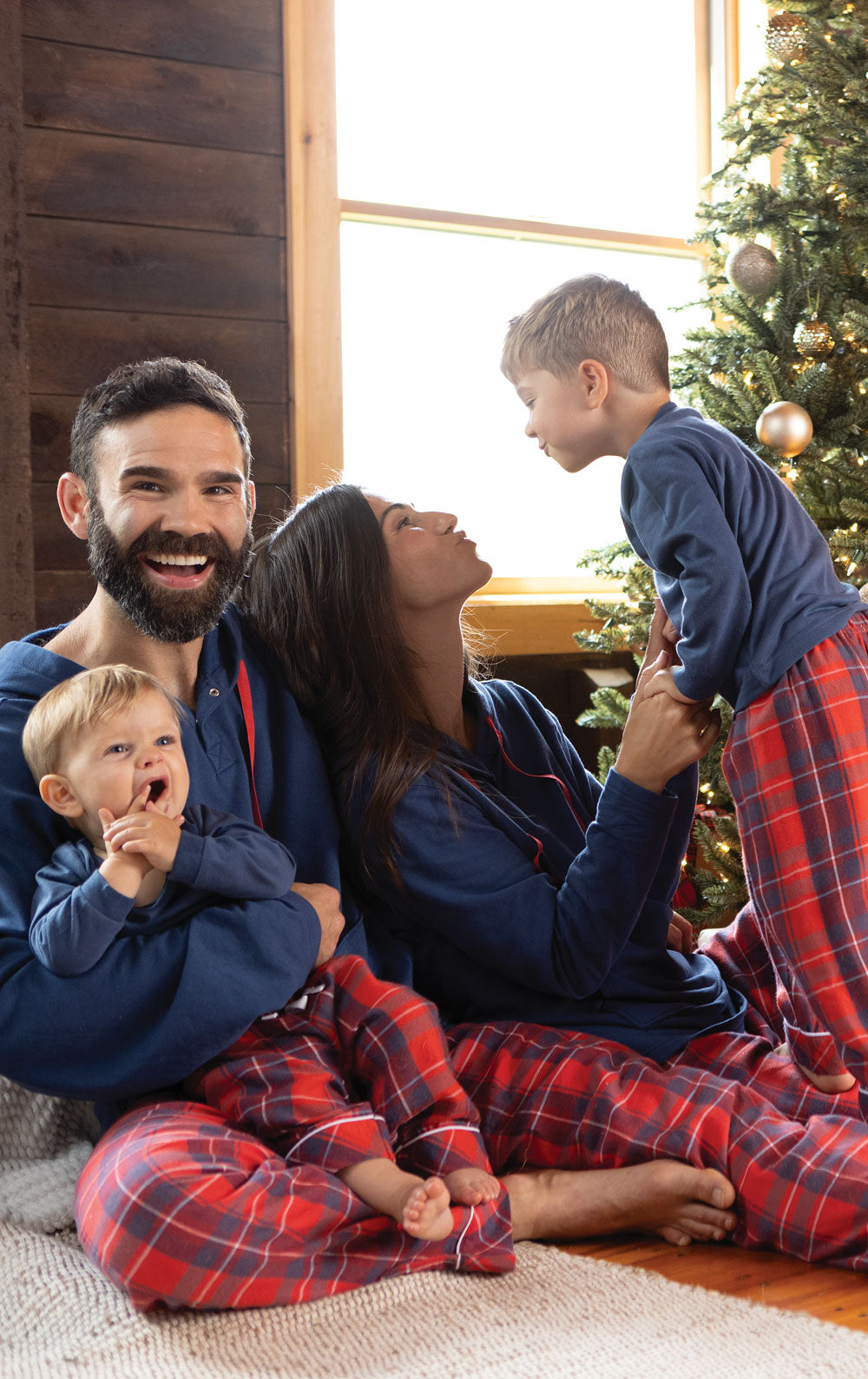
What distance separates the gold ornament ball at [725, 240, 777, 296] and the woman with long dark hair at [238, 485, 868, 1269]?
1110 mm

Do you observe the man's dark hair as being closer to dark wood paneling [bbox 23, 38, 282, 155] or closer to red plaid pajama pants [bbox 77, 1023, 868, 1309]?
red plaid pajama pants [bbox 77, 1023, 868, 1309]

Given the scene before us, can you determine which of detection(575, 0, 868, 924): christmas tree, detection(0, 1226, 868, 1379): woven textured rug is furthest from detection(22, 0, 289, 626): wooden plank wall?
detection(0, 1226, 868, 1379): woven textured rug

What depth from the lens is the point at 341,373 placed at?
2.99 metres

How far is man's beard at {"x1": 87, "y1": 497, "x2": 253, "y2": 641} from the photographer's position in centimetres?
154

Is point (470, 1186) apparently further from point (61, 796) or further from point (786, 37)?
point (786, 37)

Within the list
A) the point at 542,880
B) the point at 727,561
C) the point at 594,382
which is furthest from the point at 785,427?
the point at 542,880

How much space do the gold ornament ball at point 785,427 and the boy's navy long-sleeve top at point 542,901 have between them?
2.81 ft

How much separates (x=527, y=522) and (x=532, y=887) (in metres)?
2.02

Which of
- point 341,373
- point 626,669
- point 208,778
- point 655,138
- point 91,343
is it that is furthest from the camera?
point 655,138

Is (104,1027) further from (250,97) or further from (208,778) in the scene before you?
(250,97)

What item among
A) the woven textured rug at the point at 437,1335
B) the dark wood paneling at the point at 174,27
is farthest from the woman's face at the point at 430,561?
the dark wood paneling at the point at 174,27

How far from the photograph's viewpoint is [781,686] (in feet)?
4.96

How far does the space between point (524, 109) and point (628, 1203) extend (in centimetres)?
297

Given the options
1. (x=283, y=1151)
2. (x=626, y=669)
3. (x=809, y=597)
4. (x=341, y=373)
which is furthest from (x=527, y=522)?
(x=283, y=1151)
